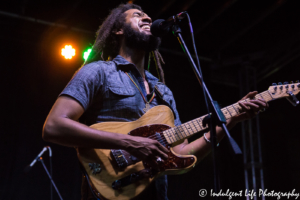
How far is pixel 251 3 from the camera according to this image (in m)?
6.00

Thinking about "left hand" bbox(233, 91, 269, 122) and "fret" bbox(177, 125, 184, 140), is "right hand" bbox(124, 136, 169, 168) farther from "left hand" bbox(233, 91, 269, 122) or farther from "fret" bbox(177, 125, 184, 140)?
"left hand" bbox(233, 91, 269, 122)

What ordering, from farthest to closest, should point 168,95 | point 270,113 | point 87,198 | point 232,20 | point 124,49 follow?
point 270,113 → point 232,20 → point 124,49 → point 168,95 → point 87,198

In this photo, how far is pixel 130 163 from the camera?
1.81 meters

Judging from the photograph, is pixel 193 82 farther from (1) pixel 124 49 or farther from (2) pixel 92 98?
(2) pixel 92 98

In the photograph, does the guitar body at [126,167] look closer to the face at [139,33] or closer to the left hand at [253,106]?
the left hand at [253,106]

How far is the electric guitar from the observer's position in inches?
67.8

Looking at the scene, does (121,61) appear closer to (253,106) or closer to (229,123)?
(229,123)

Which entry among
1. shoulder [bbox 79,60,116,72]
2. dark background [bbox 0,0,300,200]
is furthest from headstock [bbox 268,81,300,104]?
dark background [bbox 0,0,300,200]

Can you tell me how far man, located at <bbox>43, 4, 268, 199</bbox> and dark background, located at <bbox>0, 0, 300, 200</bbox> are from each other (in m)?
2.97

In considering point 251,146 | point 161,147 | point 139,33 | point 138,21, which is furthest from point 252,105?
point 251,146

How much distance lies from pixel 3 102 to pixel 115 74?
4.18 metres

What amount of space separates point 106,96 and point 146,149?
53cm

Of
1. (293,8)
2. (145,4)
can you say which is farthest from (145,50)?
(293,8)

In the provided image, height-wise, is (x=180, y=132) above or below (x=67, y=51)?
below
